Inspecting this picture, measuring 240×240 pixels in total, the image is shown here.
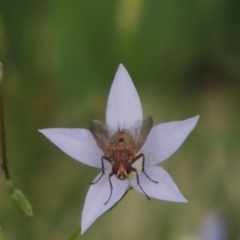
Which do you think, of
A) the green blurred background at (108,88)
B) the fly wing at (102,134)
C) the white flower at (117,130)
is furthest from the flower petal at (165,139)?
the green blurred background at (108,88)

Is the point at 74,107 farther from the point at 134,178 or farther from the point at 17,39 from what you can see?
the point at 134,178

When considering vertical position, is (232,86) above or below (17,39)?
below

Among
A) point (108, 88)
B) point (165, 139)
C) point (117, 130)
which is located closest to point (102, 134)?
point (117, 130)

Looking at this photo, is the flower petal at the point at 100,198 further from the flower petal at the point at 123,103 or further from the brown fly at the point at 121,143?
the flower petal at the point at 123,103

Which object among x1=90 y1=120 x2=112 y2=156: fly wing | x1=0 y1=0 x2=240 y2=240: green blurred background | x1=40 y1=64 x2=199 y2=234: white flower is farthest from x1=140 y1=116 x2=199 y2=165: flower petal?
→ x1=0 y1=0 x2=240 y2=240: green blurred background

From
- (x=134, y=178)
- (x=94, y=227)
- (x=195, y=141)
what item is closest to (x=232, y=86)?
(x=195, y=141)

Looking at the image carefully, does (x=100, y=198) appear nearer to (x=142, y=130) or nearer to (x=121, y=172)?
Result: (x=121, y=172)
